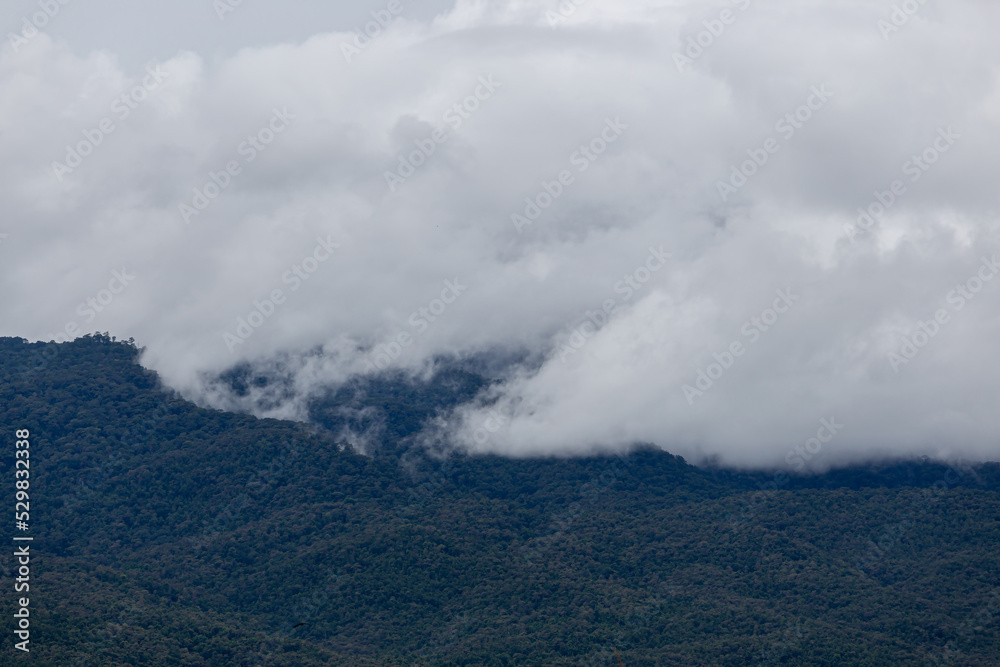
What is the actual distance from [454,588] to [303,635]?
1454cm

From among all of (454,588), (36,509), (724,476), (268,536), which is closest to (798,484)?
(724,476)

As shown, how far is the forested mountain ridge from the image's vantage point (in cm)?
11275

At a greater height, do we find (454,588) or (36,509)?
(36,509)

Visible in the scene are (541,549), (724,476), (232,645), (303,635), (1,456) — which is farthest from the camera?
(724,476)

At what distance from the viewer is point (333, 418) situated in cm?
16612

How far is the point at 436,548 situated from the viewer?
12900 cm

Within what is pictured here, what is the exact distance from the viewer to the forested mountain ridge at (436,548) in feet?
370

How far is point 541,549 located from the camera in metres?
134

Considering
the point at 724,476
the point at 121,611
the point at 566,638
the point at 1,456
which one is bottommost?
the point at 566,638

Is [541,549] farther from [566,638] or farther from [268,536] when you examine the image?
[268,536]

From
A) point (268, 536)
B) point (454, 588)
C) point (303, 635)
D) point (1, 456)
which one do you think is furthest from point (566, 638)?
point (1, 456)

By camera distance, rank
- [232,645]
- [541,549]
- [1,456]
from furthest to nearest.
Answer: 1. [1,456]
2. [541,549]
3. [232,645]

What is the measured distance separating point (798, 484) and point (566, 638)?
54820mm

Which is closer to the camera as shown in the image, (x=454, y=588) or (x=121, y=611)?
(x=121, y=611)
